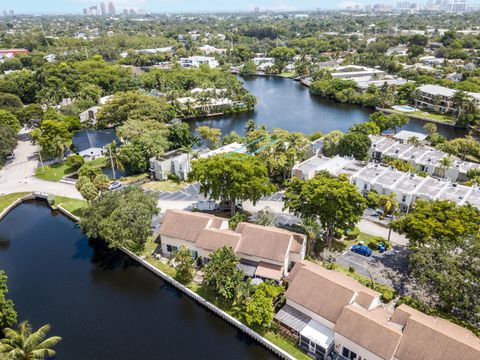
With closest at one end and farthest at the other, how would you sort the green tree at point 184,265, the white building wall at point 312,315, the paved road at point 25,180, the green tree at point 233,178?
1. the white building wall at point 312,315
2. the green tree at point 184,265
3. the green tree at point 233,178
4. the paved road at point 25,180

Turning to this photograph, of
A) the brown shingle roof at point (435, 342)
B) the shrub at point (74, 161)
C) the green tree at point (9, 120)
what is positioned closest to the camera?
the brown shingle roof at point (435, 342)

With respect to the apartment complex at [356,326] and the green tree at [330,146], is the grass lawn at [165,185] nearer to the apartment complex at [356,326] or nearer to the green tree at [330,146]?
the green tree at [330,146]

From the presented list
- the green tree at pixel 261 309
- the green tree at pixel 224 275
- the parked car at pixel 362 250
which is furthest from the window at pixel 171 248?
the parked car at pixel 362 250

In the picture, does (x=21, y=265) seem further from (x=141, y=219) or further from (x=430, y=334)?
(x=430, y=334)

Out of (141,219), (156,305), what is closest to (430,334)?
(156,305)

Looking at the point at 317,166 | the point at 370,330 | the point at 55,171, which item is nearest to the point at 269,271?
the point at 370,330

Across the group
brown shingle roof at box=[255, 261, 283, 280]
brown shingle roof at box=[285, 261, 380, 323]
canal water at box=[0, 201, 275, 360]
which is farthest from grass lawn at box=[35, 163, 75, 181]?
brown shingle roof at box=[285, 261, 380, 323]
